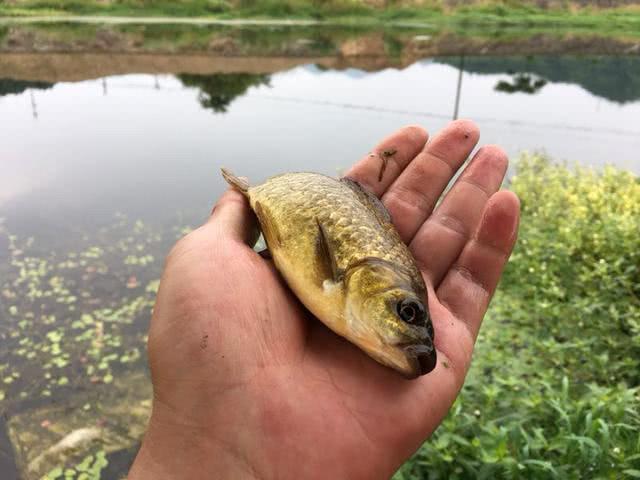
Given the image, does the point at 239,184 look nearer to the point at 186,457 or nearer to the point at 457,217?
the point at 457,217

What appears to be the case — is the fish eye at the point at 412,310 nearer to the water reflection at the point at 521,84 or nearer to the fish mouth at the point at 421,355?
the fish mouth at the point at 421,355

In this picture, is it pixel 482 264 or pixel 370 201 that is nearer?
pixel 482 264

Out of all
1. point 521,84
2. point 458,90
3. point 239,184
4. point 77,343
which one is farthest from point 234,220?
point 521,84

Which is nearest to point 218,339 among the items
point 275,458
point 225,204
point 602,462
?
point 275,458

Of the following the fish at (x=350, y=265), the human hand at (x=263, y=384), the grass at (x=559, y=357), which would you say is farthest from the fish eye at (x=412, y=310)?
the grass at (x=559, y=357)

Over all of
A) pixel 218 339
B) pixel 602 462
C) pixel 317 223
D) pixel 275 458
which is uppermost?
pixel 317 223

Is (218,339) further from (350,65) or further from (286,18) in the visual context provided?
(286,18)
